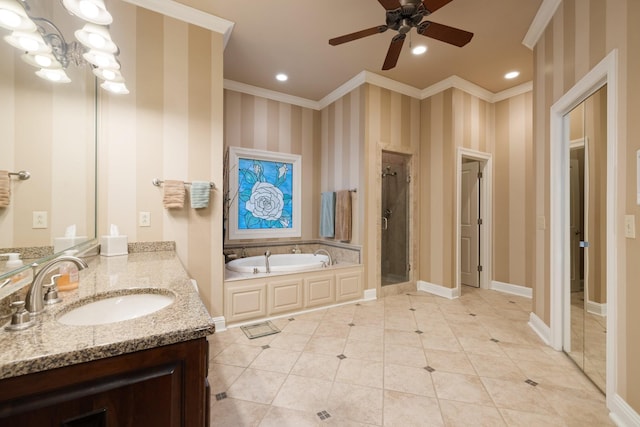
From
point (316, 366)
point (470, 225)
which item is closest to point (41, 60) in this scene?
point (316, 366)

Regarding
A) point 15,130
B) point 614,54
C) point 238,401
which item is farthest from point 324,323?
point 614,54

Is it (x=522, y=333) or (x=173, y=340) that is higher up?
(x=173, y=340)

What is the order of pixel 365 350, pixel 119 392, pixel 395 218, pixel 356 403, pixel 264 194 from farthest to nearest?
pixel 395 218 → pixel 264 194 → pixel 365 350 → pixel 356 403 → pixel 119 392

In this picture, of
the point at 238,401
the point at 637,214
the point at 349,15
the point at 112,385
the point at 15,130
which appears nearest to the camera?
the point at 112,385

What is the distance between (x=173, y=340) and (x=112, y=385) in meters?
0.17

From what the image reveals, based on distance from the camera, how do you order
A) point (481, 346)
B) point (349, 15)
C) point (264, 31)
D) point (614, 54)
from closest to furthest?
point (614, 54)
point (481, 346)
point (349, 15)
point (264, 31)

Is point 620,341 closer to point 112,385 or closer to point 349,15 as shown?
point 112,385

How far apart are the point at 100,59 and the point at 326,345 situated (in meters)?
2.74

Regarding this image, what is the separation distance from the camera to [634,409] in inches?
53.6

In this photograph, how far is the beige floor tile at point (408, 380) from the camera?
5.78 ft

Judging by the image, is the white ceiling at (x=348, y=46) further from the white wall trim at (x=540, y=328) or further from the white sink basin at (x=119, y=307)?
the white wall trim at (x=540, y=328)

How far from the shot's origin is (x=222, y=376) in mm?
1901

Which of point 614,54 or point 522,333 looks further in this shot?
point 522,333

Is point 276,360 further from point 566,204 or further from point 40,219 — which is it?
point 566,204
